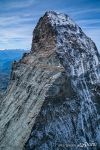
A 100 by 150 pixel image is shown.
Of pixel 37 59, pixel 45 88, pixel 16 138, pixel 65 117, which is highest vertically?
pixel 37 59

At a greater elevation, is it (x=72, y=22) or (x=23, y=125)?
(x=72, y=22)

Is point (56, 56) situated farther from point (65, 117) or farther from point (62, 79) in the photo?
point (65, 117)

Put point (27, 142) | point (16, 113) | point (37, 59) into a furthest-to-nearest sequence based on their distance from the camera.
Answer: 1. point (37, 59)
2. point (16, 113)
3. point (27, 142)

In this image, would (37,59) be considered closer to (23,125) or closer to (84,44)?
(84,44)

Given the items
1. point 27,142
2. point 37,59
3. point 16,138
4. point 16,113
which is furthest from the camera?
point 37,59

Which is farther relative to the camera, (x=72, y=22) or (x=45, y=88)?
(x=72, y=22)

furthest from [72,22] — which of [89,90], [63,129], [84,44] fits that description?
[63,129]
